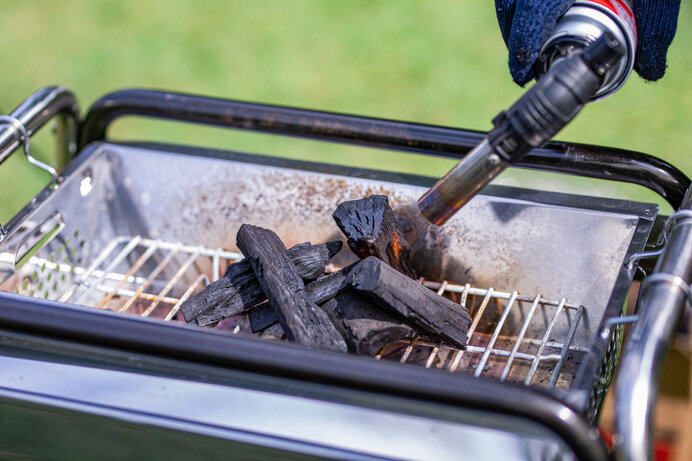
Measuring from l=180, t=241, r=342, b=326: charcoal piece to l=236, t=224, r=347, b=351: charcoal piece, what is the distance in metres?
0.04

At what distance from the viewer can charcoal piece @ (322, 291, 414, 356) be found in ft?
3.91

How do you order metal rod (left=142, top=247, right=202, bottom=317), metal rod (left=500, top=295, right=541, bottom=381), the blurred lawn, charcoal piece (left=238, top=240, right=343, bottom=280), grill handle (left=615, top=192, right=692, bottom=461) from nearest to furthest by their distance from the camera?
grill handle (left=615, top=192, right=692, bottom=461), metal rod (left=500, top=295, right=541, bottom=381), charcoal piece (left=238, top=240, right=343, bottom=280), metal rod (left=142, top=247, right=202, bottom=317), the blurred lawn

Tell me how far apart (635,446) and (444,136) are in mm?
808

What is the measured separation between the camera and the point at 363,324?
1198 millimetres

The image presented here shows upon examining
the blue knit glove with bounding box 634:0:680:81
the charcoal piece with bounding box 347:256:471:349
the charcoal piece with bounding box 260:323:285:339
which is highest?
the blue knit glove with bounding box 634:0:680:81

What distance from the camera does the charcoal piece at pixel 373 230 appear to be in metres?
1.27

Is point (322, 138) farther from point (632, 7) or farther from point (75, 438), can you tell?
point (75, 438)

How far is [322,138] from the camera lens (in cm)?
154

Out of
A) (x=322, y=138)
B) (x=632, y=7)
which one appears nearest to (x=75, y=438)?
(x=322, y=138)

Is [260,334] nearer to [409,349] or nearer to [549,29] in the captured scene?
[409,349]

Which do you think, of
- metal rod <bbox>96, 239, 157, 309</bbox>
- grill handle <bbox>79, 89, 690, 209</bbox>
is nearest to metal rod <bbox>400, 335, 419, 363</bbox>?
grill handle <bbox>79, 89, 690, 209</bbox>

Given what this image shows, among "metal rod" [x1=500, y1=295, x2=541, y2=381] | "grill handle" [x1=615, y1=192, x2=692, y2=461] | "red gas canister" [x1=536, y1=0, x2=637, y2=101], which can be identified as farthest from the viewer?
"metal rod" [x1=500, y1=295, x2=541, y2=381]

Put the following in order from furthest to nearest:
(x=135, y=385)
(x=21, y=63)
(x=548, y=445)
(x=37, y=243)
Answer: (x=21, y=63), (x=37, y=243), (x=135, y=385), (x=548, y=445)

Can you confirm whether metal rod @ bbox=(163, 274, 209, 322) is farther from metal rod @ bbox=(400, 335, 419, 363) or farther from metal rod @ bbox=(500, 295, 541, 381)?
metal rod @ bbox=(500, 295, 541, 381)
